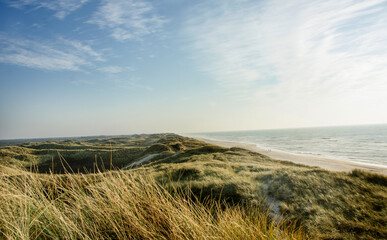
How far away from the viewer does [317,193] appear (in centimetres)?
830

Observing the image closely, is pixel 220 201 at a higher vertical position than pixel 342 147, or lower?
higher

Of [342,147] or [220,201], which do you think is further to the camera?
[342,147]

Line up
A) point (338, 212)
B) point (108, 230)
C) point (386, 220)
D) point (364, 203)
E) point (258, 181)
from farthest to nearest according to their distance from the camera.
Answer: point (258, 181), point (364, 203), point (338, 212), point (386, 220), point (108, 230)

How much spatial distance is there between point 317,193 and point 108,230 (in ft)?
28.9

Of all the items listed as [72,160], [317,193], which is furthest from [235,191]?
[72,160]

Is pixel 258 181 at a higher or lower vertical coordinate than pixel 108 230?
lower

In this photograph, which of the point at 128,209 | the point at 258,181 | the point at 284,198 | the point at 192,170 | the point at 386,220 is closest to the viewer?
the point at 128,209

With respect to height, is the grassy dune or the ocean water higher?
the grassy dune

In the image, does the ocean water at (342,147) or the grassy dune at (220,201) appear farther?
Answer: the ocean water at (342,147)

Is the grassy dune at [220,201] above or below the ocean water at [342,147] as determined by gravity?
above

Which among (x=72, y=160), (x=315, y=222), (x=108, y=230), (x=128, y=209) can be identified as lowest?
(x=72, y=160)

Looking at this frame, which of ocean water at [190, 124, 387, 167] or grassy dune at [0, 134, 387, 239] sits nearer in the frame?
grassy dune at [0, 134, 387, 239]

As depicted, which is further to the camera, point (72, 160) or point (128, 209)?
point (72, 160)

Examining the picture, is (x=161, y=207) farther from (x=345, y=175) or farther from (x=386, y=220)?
(x=345, y=175)
